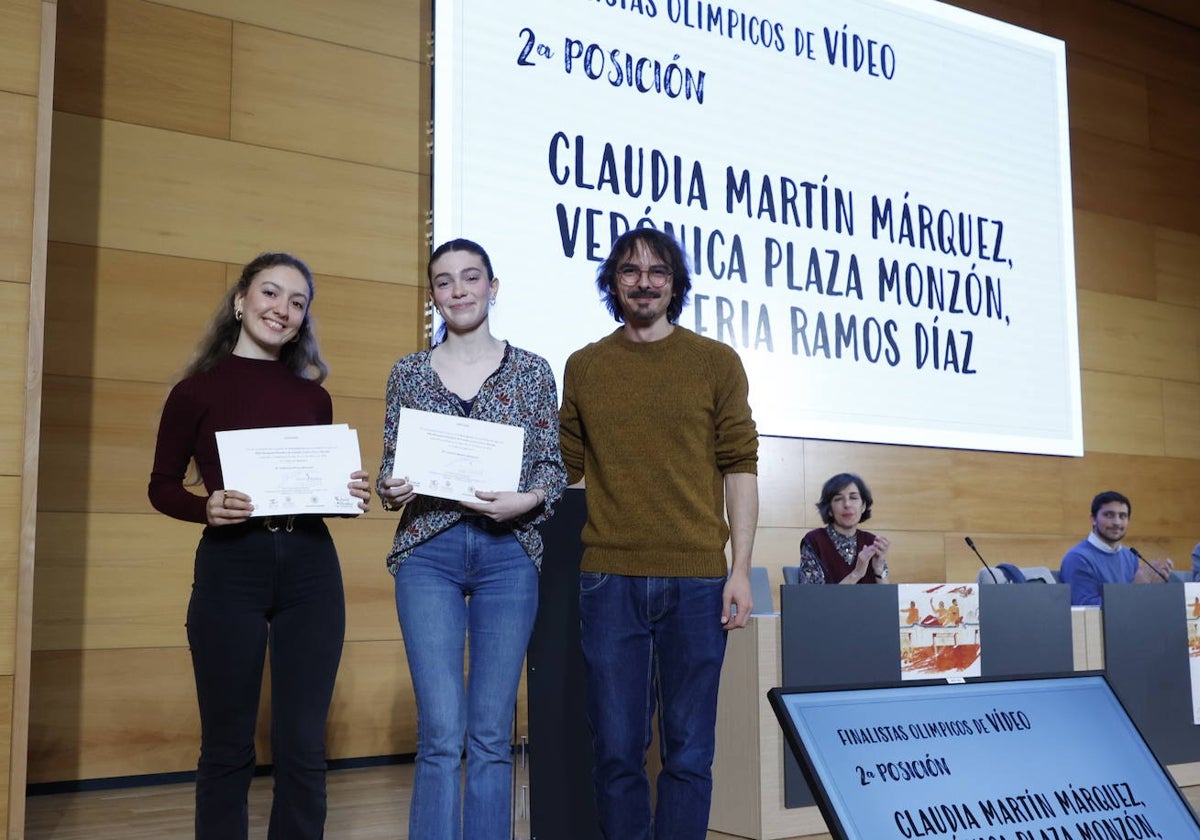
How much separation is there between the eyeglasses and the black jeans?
748mm

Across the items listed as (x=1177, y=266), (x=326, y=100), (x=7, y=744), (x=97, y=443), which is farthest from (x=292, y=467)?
(x=1177, y=266)

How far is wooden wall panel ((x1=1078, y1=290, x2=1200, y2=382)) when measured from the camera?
249 inches

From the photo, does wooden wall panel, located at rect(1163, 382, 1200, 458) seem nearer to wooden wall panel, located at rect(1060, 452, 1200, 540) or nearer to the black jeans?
wooden wall panel, located at rect(1060, 452, 1200, 540)

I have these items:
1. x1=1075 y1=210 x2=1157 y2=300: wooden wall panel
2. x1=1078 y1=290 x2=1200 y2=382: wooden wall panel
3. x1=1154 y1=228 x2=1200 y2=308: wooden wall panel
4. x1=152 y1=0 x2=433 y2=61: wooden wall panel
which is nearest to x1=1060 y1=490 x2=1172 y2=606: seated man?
x1=1078 y1=290 x2=1200 y2=382: wooden wall panel

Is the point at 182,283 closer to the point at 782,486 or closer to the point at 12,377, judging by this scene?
the point at 12,377

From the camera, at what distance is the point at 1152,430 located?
21.5ft

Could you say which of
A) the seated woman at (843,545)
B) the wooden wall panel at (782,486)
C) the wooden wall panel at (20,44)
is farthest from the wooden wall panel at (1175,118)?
the wooden wall panel at (20,44)

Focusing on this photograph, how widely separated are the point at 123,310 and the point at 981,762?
3390 millimetres

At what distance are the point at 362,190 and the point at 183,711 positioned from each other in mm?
2019

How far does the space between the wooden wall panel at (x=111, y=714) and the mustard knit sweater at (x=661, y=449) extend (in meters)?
2.43

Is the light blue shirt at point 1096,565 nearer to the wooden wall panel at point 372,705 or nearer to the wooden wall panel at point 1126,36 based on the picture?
the wooden wall panel at point 372,705

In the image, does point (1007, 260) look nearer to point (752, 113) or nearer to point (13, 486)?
point (752, 113)

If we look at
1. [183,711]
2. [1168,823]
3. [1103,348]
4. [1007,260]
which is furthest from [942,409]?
[1168,823]

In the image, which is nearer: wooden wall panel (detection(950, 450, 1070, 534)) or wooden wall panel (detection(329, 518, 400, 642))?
wooden wall panel (detection(329, 518, 400, 642))
